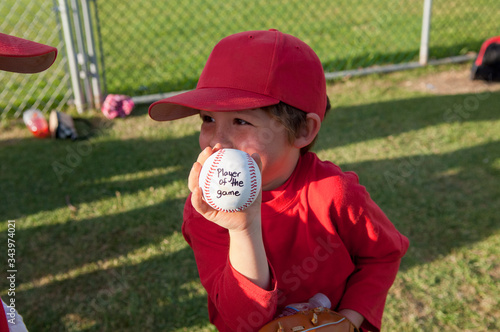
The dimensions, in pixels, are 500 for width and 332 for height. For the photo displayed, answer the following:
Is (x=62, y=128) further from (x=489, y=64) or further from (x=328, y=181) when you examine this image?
(x=489, y=64)

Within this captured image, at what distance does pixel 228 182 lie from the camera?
1323 millimetres

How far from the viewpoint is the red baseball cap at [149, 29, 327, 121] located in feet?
5.04

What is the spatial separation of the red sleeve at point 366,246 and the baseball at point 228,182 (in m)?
0.41

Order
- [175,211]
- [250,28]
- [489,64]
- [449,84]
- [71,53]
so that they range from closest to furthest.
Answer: [175,211] → [71,53] → [489,64] → [449,84] → [250,28]

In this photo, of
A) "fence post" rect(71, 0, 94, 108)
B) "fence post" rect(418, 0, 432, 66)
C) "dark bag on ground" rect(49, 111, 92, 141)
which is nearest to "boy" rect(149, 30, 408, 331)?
"dark bag on ground" rect(49, 111, 92, 141)

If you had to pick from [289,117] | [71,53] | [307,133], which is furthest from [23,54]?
[71,53]

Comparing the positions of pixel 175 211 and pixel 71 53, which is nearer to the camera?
pixel 175 211

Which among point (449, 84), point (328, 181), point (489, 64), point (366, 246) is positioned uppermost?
point (328, 181)

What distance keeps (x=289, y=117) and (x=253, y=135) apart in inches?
5.7

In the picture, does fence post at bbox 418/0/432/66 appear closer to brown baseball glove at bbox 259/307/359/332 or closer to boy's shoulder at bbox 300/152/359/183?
boy's shoulder at bbox 300/152/359/183


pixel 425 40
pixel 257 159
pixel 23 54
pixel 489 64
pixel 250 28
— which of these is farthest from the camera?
pixel 250 28

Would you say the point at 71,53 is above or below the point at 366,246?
below

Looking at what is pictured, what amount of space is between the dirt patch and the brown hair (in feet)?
15.0

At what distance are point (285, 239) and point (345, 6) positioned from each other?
27.2 ft
